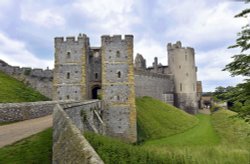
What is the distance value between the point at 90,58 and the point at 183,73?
31.8 m

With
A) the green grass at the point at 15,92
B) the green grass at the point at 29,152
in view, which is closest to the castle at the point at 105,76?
→ the green grass at the point at 15,92

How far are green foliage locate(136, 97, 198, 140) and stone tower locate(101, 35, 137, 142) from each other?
3.22 meters

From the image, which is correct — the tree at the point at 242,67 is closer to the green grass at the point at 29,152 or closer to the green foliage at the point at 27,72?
the green grass at the point at 29,152

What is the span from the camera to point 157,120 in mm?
39000

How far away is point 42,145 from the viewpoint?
11375 millimetres

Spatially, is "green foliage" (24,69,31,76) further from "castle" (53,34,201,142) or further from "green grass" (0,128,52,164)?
"green grass" (0,128,52,164)

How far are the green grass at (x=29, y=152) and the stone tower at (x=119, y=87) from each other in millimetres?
18599

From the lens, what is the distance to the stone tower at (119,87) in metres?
30.3

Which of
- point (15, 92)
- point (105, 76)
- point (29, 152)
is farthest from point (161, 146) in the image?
point (15, 92)

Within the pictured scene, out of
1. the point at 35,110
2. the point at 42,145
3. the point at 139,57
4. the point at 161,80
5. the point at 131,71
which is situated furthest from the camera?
the point at 139,57

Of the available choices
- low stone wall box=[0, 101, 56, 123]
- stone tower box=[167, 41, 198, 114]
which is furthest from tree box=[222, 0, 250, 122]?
stone tower box=[167, 41, 198, 114]

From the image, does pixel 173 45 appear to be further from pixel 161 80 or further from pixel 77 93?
pixel 77 93

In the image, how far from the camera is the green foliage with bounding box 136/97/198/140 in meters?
34.5

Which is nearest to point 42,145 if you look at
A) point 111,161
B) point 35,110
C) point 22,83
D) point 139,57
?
point 111,161
